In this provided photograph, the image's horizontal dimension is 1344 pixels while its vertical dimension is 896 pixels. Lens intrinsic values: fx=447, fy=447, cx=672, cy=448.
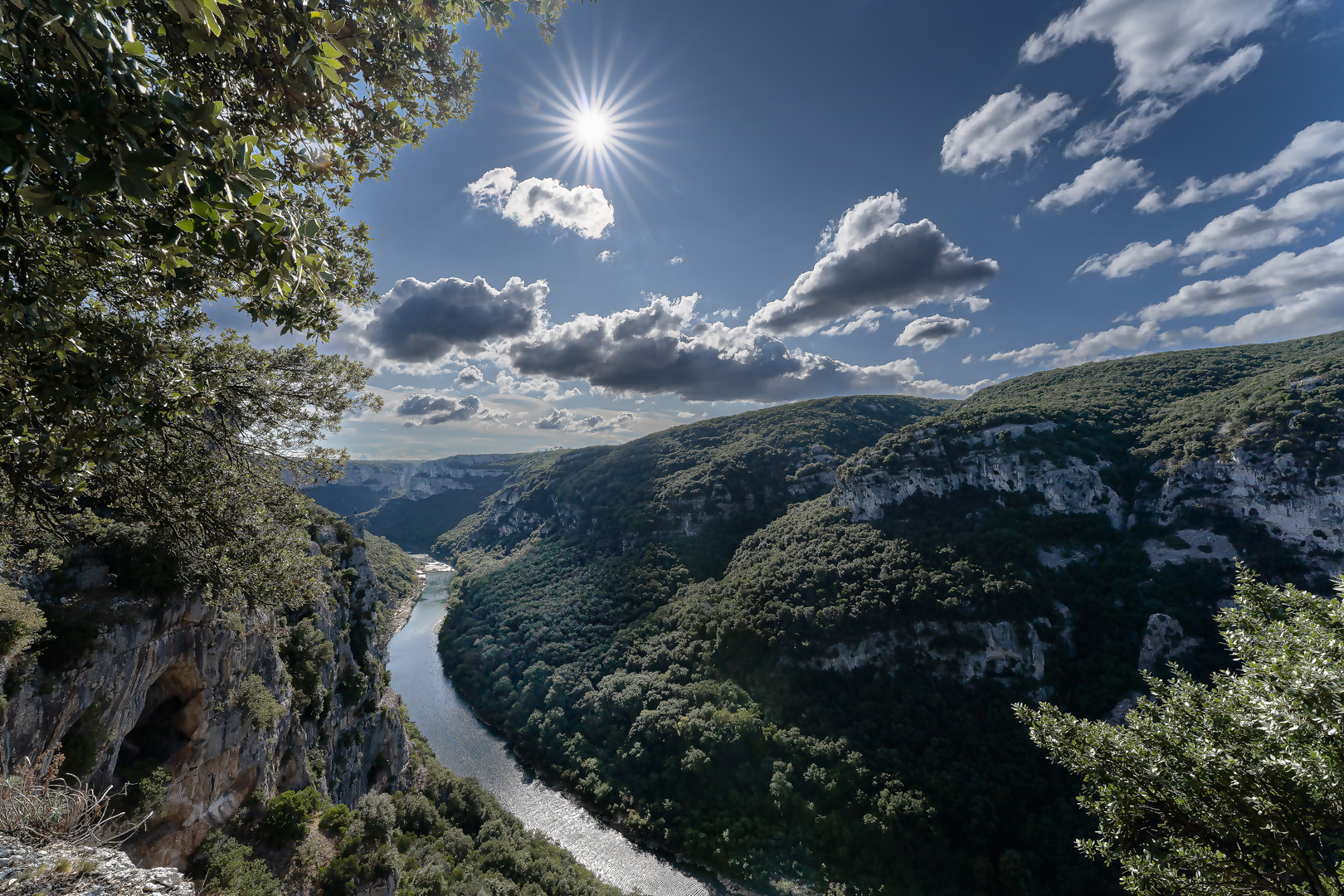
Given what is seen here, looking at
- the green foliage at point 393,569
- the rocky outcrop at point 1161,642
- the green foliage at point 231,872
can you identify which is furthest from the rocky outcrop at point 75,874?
the green foliage at point 393,569

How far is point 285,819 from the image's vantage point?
13.6m

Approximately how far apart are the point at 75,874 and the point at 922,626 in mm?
51047

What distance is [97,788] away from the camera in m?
9.84

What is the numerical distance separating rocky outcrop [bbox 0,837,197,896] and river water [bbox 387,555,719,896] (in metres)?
35.0

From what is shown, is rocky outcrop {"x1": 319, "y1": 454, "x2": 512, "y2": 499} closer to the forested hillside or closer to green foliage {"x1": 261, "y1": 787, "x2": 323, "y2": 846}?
the forested hillside

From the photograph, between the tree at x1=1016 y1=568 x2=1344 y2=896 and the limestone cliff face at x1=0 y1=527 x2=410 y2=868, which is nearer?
the tree at x1=1016 y1=568 x2=1344 y2=896

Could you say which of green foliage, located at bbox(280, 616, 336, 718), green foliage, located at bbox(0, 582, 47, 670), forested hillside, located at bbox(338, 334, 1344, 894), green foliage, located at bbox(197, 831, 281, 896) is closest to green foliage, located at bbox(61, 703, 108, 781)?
green foliage, located at bbox(0, 582, 47, 670)

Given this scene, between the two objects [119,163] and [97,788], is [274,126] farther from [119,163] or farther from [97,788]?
[97,788]

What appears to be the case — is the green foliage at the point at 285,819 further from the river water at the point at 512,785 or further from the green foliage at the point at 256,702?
the river water at the point at 512,785

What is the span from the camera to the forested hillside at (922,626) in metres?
32.8

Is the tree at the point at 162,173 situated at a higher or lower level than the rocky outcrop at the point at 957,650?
higher

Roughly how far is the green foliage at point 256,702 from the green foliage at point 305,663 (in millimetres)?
4402

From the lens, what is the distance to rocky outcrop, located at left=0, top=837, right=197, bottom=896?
4.37 metres

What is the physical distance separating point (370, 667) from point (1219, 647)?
216 feet
